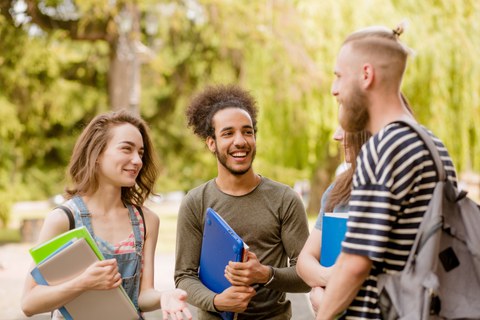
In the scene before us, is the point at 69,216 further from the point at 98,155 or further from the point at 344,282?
the point at 344,282

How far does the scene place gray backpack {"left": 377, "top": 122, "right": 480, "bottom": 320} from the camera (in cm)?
201

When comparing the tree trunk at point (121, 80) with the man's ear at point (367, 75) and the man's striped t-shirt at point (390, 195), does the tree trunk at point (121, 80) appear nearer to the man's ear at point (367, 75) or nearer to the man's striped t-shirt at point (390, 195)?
the man's ear at point (367, 75)

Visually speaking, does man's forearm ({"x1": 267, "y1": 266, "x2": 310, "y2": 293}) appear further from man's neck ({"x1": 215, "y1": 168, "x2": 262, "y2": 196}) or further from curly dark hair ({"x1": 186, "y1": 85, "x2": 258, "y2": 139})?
curly dark hair ({"x1": 186, "y1": 85, "x2": 258, "y2": 139})

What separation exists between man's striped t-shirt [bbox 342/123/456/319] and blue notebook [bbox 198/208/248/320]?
29.5 inches

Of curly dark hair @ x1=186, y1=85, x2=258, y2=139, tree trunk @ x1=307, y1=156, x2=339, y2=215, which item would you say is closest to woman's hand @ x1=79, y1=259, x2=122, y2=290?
curly dark hair @ x1=186, y1=85, x2=258, y2=139

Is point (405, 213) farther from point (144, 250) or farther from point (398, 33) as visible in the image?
point (144, 250)

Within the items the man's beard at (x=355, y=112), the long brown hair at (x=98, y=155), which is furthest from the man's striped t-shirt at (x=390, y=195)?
the long brown hair at (x=98, y=155)

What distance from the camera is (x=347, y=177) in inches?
114

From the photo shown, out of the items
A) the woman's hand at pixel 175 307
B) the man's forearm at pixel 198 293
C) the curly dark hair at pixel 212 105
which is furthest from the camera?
the curly dark hair at pixel 212 105

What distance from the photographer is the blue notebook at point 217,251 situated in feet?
9.11

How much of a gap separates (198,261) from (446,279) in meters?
1.41

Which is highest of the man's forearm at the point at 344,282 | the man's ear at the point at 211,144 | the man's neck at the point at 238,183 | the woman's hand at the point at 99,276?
the man's ear at the point at 211,144

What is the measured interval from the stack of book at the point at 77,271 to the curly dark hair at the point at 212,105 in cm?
99

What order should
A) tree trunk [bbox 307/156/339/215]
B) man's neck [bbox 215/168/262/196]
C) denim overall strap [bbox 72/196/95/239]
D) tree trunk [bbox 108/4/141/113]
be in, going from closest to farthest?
denim overall strap [bbox 72/196/95/239] < man's neck [bbox 215/168/262/196] < tree trunk [bbox 108/4/141/113] < tree trunk [bbox 307/156/339/215]
